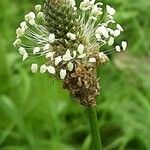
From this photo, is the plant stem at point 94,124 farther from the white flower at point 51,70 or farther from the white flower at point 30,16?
the white flower at point 30,16

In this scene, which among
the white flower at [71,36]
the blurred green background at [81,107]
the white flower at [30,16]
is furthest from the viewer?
the blurred green background at [81,107]

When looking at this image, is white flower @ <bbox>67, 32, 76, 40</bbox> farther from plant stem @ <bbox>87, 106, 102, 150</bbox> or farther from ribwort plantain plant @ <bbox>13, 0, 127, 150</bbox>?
plant stem @ <bbox>87, 106, 102, 150</bbox>

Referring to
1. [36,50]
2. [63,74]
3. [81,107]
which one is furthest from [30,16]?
[81,107]

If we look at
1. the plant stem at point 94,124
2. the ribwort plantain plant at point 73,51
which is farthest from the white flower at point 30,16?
the plant stem at point 94,124

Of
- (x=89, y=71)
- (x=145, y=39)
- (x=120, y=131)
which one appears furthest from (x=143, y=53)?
(x=89, y=71)

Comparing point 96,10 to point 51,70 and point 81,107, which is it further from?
point 81,107

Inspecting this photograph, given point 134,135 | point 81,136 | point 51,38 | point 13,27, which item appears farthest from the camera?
point 13,27

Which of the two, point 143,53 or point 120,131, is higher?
point 143,53

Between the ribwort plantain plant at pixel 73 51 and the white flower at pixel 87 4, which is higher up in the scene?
the white flower at pixel 87 4

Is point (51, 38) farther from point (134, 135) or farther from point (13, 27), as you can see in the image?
point (13, 27)
